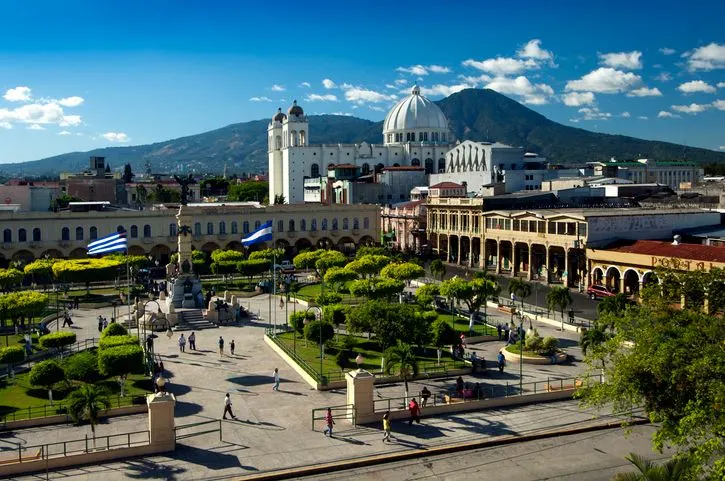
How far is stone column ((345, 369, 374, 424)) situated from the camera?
982 inches

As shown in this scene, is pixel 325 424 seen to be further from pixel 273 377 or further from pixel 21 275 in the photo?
pixel 21 275

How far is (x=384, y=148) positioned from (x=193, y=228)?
5222 cm

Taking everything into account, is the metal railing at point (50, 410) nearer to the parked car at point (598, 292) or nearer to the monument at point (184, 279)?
the monument at point (184, 279)

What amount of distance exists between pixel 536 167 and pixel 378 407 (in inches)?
3394

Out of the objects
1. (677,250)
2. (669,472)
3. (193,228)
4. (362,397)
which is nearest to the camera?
(669,472)

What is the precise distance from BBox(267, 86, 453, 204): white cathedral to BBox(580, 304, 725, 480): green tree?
99644mm

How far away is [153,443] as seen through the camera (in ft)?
73.8

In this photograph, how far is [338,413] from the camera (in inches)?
1031

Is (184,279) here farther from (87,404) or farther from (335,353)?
(87,404)

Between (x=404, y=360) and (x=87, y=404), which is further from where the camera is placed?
(x=404, y=360)

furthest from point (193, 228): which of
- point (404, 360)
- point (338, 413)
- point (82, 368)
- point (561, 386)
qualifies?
point (561, 386)

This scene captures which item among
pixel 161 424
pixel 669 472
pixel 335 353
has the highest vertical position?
pixel 669 472

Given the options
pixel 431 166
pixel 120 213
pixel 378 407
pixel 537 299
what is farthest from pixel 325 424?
pixel 431 166

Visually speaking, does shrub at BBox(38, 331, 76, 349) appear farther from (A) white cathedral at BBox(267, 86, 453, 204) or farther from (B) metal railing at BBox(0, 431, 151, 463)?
(A) white cathedral at BBox(267, 86, 453, 204)
